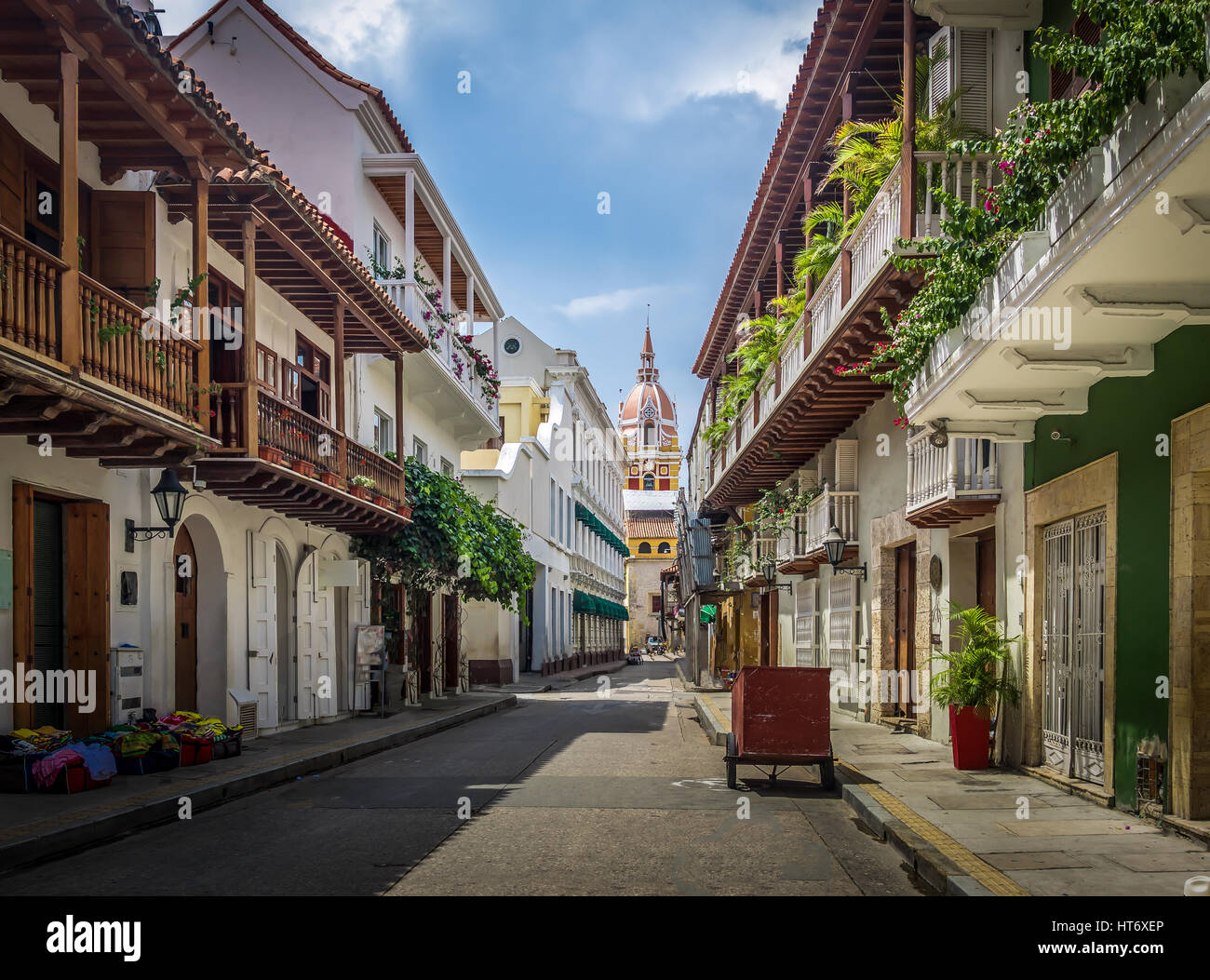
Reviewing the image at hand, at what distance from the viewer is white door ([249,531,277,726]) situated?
1591 centimetres

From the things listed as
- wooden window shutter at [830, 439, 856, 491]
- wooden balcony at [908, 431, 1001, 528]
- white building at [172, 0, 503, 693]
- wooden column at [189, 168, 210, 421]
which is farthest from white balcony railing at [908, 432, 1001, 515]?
white building at [172, 0, 503, 693]

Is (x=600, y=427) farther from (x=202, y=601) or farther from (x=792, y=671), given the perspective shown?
(x=792, y=671)

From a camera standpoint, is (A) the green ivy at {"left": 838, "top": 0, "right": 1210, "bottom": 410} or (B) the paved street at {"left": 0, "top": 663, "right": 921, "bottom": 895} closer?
(A) the green ivy at {"left": 838, "top": 0, "right": 1210, "bottom": 410}

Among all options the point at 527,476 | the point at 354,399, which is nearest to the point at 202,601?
the point at 354,399

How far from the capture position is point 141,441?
1130 cm

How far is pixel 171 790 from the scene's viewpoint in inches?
417

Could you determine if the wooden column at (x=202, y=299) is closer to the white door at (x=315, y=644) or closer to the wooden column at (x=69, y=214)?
the wooden column at (x=69, y=214)

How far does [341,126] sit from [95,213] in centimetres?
872

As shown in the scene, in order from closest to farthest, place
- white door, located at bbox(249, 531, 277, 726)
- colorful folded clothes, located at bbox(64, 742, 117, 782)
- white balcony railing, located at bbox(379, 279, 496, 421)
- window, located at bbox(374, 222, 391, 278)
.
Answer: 1. colorful folded clothes, located at bbox(64, 742, 117, 782)
2. white door, located at bbox(249, 531, 277, 726)
3. white balcony railing, located at bbox(379, 279, 496, 421)
4. window, located at bbox(374, 222, 391, 278)

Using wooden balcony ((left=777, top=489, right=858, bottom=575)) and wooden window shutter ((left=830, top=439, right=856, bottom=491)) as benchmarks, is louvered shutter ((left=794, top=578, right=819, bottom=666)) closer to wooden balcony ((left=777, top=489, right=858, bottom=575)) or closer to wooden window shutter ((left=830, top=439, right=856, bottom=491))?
wooden balcony ((left=777, top=489, right=858, bottom=575))

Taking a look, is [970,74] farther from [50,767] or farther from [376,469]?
[50,767]

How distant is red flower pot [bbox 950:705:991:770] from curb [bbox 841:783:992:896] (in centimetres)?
201

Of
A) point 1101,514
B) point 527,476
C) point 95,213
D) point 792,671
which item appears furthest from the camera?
point 527,476

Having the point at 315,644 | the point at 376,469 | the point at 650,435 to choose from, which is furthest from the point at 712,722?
the point at 650,435
